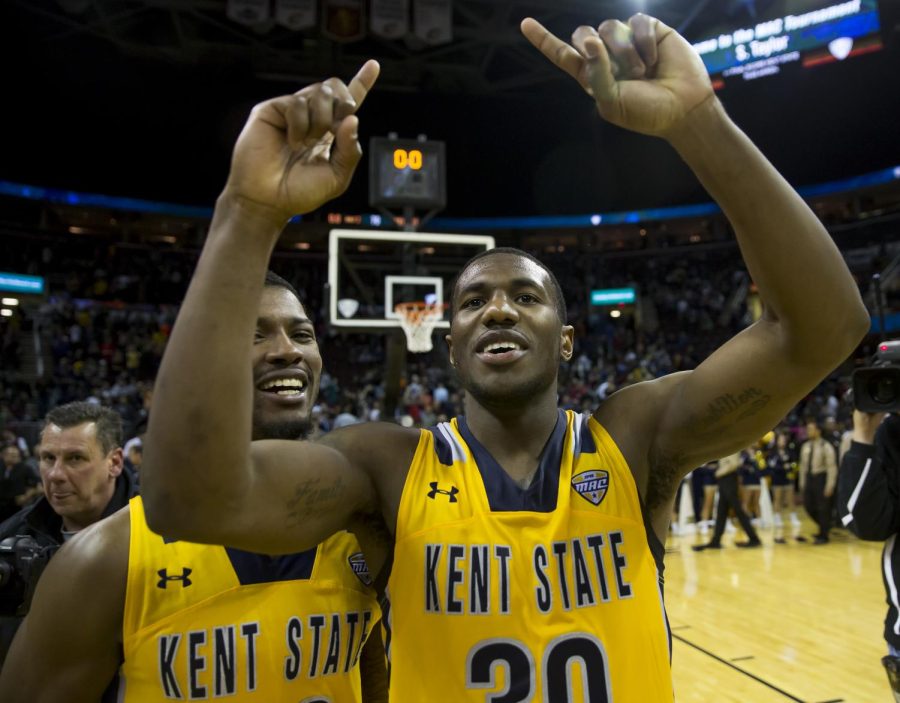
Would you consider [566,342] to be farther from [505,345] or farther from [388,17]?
[388,17]

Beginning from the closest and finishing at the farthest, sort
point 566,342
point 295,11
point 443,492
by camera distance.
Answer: point 443,492 → point 566,342 → point 295,11

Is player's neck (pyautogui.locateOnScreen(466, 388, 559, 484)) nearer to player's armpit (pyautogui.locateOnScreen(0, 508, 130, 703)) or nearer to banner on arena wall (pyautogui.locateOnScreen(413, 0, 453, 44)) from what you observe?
player's armpit (pyautogui.locateOnScreen(0, 508, 130, 703))

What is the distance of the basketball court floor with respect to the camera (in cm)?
486

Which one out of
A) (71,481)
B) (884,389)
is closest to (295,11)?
(71,481)

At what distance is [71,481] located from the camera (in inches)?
107

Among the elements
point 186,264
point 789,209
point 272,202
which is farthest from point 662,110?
point 186,264

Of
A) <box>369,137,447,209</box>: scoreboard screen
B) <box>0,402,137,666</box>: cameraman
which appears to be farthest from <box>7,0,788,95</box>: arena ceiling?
<box>0,402,137,666</box>: cameraman

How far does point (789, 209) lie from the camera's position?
4.64ft

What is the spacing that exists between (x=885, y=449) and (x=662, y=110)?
219 centimetres

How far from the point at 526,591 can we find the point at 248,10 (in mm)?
15851

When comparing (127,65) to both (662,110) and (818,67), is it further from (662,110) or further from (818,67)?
(662,110)

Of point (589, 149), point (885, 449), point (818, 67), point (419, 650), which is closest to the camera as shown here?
point (419, 650)

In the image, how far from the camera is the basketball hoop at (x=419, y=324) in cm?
823

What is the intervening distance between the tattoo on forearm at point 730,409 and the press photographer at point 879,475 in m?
1.40
